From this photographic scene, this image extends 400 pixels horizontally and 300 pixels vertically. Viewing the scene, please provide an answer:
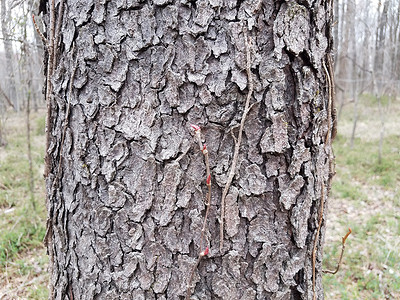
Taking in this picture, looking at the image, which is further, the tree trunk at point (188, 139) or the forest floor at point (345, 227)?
the forest floor at point (345, 227)

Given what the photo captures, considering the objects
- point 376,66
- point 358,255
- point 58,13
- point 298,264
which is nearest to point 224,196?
point 298,264

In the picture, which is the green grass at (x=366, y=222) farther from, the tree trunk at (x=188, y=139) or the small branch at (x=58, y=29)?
the small branch at (x=58, y=29)

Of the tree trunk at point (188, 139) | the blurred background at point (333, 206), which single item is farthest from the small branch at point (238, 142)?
the blurred background at point (333, 206)

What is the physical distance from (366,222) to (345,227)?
30 cm

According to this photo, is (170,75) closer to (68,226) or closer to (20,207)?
(68,226)

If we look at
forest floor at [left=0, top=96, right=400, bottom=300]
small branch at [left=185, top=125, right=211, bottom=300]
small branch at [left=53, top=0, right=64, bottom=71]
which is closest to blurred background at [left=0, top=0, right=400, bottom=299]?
forest floor at [left=0, top=96, right=400, bottom=300]

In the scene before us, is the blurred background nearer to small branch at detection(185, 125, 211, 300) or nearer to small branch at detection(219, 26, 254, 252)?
small branch at detection(219, 26, 254, 252)

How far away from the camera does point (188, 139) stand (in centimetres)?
91

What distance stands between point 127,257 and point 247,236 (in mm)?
372

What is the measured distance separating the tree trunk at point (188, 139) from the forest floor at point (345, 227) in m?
1.12

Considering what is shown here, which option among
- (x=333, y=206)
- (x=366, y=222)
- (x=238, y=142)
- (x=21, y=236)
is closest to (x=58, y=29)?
(x=238, y=142)

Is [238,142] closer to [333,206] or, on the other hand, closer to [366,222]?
[366,222]

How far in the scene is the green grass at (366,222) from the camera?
2.93 m

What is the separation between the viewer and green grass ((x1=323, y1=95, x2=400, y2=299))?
9.62 feet
